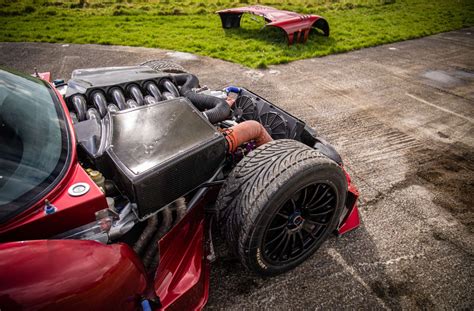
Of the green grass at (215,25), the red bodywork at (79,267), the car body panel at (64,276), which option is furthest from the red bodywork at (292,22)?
the car body panel at (64,276)

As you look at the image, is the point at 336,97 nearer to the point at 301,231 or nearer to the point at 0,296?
the point at 301,231

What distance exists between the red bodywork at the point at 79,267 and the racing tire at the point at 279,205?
38cm

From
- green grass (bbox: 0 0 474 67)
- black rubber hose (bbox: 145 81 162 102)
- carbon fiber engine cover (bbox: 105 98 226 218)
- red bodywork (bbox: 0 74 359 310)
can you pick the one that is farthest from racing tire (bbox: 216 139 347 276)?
green grass (bbox: 0 0 474 67)

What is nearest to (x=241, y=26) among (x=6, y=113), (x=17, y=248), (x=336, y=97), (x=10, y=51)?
(x=336, y=97)

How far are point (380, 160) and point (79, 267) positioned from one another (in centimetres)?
347

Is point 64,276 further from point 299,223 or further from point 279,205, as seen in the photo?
point 299,223

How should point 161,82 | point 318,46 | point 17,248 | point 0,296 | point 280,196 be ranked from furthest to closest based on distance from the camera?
1. point 318,46
2. point 161,82
3. point 280,196
4. point 17,248
5. point 0,296

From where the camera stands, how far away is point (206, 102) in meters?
2.69

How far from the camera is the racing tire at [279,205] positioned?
72.5 inches

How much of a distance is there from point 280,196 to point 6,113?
1.65 meters

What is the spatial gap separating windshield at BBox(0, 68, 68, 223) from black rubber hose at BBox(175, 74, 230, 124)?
1.12 m

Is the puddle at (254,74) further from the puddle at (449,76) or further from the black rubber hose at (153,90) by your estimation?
the puddle at (449,76)

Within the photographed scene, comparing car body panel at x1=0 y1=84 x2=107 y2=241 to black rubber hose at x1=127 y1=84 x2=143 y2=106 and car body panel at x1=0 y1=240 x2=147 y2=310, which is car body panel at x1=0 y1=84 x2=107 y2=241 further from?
black rubber hose at x1=127 y1=84 x2=143 y2=106

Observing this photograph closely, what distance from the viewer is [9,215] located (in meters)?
1.28
